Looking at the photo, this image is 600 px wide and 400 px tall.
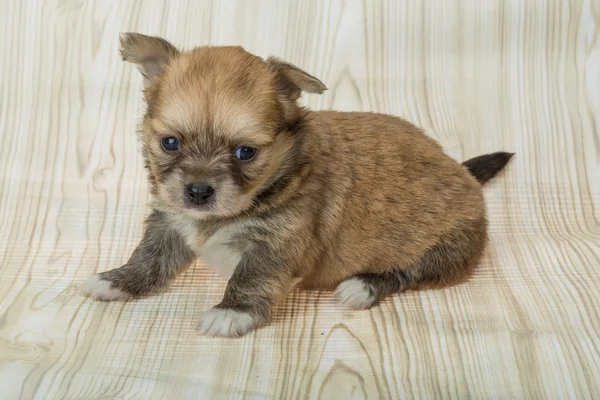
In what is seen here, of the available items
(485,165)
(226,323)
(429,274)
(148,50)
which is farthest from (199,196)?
(485,165)

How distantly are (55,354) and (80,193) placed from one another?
1.59m

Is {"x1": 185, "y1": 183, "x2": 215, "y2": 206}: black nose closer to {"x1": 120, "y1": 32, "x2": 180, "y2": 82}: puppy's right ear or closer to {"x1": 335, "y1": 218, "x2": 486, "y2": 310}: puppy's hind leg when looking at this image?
{"x1": 120, "y1": 32, "x2": 180, "y2": 82}: puppy's right ear

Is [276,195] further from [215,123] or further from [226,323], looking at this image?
[226,323]

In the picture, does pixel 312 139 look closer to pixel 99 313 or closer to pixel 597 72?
pixel 99 313

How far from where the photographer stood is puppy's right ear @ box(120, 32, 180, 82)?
3092mm

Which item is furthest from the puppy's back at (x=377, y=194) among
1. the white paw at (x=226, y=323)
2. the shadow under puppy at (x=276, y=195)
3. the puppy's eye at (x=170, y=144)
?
the puppy's eye at (x=170, y=144)

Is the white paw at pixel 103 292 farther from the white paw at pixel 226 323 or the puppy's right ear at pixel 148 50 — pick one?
the puppy's right ear at pixel 148 50

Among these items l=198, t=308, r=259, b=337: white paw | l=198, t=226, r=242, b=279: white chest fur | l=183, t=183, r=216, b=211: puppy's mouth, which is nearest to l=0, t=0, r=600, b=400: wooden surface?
Answer: l=198, t=308, r=259, b=337: white paw

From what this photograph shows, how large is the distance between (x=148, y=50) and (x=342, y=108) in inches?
67.1

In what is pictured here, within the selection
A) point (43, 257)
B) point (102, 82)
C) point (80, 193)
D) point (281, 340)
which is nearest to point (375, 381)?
point (281, 340)

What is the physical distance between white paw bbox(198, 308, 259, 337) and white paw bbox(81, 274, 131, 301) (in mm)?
496

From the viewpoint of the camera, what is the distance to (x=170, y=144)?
2988 mm

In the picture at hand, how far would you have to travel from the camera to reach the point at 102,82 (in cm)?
465

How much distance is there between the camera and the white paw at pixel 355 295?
3320 mm
